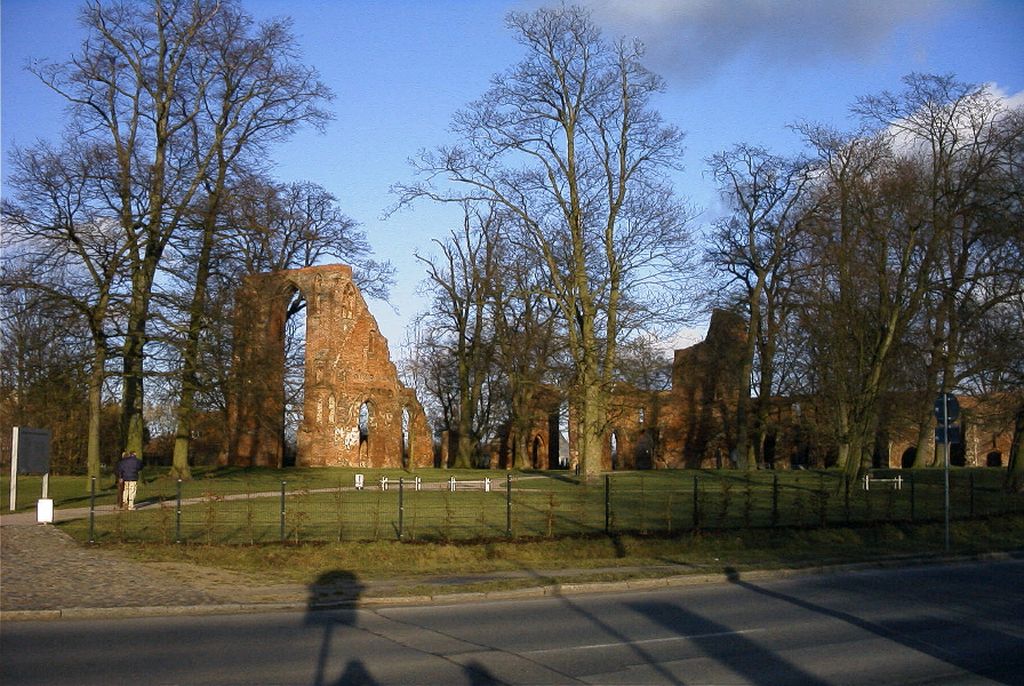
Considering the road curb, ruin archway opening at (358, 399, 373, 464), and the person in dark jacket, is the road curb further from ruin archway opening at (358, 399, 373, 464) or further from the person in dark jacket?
ruin archway opening at (358, 399, 373, 464)

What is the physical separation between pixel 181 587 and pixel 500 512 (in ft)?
37.3

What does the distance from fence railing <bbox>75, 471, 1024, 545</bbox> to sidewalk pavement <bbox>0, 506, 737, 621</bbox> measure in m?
2.17

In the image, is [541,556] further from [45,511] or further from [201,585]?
[45,511]

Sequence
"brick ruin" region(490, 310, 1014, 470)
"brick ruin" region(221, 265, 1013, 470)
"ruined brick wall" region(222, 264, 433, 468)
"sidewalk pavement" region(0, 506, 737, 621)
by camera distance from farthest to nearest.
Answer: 1. "brick ruin" region(490, 310, 1014, 470)
2. "ruined brick wall" region(222, 264, 433, 468)
3. "brick ruin" region(221, 265, 1013, 470)
4. "sidewalk pavement" region(0, 506, 737, 621)

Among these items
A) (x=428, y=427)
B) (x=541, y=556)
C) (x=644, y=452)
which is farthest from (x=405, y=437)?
(x=541, y=556)

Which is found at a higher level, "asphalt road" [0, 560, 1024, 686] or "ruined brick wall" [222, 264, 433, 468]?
"ruined brick wall" [222, 264, 433, 468]

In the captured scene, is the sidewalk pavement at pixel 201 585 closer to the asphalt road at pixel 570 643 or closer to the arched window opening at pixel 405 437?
the asphalt road at pixel 570 643

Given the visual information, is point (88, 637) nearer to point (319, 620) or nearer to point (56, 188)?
point (319, 620)

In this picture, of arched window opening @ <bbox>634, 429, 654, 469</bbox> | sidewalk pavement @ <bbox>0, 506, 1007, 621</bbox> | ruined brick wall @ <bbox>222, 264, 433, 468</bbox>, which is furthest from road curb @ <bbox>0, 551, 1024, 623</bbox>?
arched window opening @ <bbox>634, 429, 654, 469</bbox>

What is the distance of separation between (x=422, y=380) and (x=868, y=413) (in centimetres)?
3933

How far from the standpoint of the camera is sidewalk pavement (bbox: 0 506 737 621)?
13398 millimetres

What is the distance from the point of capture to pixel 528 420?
60719mm

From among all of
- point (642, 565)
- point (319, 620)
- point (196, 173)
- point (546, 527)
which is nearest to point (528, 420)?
point (196, 173)

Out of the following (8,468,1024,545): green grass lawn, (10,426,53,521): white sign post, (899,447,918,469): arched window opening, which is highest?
(10,426,53,521): white sign post
